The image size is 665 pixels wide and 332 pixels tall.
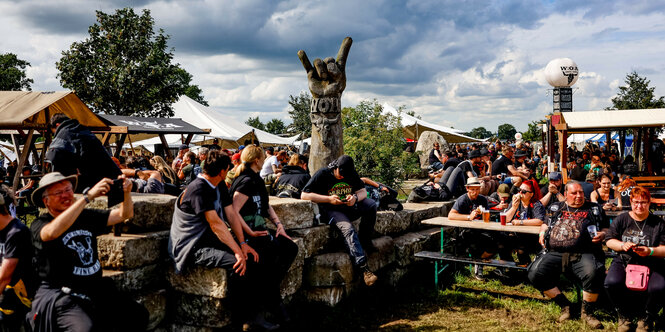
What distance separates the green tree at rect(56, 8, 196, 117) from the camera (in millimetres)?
21703

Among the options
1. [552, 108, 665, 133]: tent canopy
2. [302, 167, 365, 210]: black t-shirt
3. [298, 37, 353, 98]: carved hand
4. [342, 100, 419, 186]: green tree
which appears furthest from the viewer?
[552, 108, 665, 133]: tent canopy

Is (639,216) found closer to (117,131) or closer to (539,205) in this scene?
(539,205)

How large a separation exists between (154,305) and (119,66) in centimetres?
2018

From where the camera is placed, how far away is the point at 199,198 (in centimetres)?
395

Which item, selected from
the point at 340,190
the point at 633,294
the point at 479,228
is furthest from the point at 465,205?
the point at 633,294

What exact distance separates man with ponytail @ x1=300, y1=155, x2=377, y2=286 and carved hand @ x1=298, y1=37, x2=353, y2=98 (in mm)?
3125

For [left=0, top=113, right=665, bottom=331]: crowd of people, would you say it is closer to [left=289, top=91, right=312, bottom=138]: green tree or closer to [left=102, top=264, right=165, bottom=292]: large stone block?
[left=102, top=264, right=165, bottom=292]: large stone block

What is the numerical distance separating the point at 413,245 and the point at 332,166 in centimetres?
175

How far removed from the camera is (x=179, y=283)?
168 inches

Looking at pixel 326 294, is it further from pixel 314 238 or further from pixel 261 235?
pixel 261 235

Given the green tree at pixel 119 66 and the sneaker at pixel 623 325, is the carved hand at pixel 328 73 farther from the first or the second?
the green tree at pixel 119 66

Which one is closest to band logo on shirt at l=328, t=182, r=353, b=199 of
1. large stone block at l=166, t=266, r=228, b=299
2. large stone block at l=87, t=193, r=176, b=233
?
large stone block at l=87, t=193, r=176, b=233

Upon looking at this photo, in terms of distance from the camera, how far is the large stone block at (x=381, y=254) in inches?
235

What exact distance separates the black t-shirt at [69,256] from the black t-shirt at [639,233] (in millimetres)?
4530
